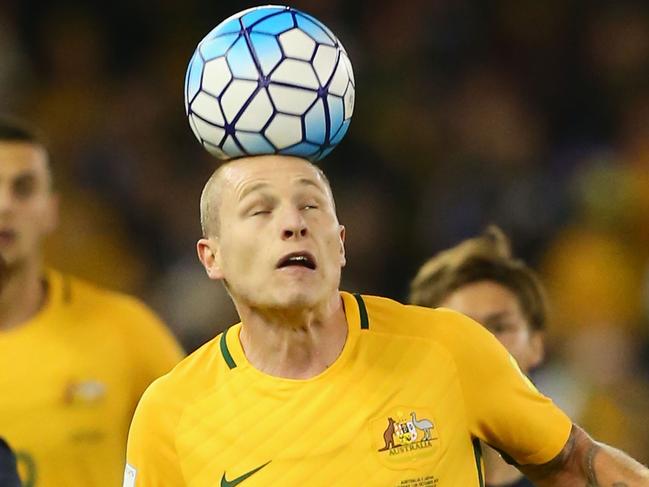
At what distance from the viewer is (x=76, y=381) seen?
534cm

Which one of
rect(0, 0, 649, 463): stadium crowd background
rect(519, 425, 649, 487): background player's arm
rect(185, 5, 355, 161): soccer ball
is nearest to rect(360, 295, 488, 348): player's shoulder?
rect(519, 425, 649, 487): background player's arm

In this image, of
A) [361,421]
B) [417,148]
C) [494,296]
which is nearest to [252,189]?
[361,421]

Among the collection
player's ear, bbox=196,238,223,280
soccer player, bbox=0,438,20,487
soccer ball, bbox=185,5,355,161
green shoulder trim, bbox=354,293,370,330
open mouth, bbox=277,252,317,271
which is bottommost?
soccer player, bbox=0,438,20,487

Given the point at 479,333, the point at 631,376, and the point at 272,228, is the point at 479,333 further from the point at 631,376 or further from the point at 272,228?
the point at 631,376

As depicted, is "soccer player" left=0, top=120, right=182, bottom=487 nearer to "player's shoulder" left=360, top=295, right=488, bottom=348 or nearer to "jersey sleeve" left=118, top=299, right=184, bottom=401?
"jersey sleeve" left=118, top=299, right=184, bottom=401

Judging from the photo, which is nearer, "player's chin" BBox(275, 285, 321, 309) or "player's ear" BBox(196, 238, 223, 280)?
"player's chin" BBox(275, 285, 321, 309)

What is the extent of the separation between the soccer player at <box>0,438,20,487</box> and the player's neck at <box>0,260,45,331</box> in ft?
5.56

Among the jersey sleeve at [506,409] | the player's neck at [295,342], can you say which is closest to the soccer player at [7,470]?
the player's neck at [295,342]

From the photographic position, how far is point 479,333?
11.9 ft

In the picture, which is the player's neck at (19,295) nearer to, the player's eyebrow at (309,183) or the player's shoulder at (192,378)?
the player's shoulder at (192,378)

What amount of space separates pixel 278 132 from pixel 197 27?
651 centimetres

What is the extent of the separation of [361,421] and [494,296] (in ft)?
5.10

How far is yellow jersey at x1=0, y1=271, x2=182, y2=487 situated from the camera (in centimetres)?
516

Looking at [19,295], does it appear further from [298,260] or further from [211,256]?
[298,260]
